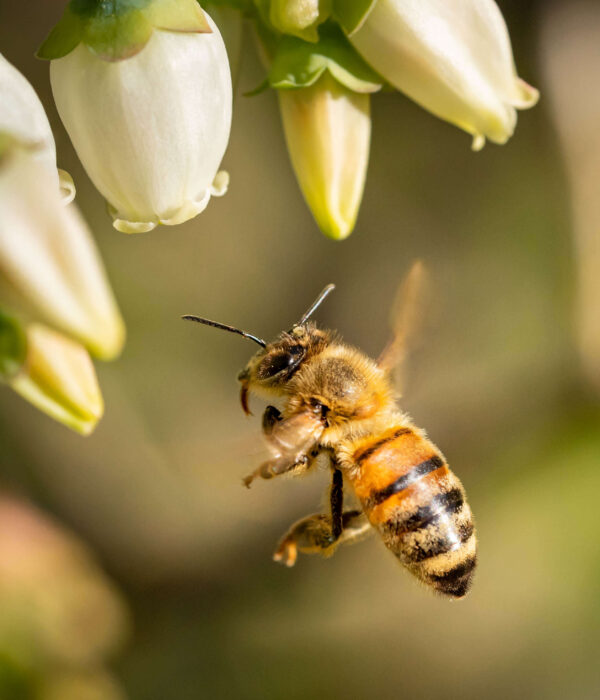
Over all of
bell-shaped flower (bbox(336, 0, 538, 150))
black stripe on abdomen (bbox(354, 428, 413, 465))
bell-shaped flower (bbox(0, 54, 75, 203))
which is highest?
bell-shaped flower (bbox(336, 0, 538, 150))

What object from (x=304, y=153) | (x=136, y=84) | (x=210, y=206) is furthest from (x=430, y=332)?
(x=210, y=206)

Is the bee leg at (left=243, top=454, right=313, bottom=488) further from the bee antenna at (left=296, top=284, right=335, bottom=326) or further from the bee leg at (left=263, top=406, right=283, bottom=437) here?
the bee antenna at (left=296, top=284, right=335, bottom=326)

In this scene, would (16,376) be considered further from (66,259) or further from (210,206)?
(210,206)

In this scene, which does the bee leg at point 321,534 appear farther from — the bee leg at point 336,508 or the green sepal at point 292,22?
the green sepal at point 292,22

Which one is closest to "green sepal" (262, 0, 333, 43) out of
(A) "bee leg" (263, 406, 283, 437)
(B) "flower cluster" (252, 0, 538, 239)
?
(B) "flower cluster" (252, 0, 538, 239)

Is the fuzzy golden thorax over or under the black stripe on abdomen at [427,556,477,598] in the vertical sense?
over

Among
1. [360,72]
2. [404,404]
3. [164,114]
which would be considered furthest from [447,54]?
[404,404]

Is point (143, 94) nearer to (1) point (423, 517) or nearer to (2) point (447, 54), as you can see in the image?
(2) point (447, 54)

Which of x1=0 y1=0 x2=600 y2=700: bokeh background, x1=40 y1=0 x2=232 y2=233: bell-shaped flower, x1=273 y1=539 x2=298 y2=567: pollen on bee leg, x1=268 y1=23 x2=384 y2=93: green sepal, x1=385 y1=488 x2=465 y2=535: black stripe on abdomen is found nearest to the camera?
x1=40 y1=0 x2=232 y2=233: bell-shaped flower
